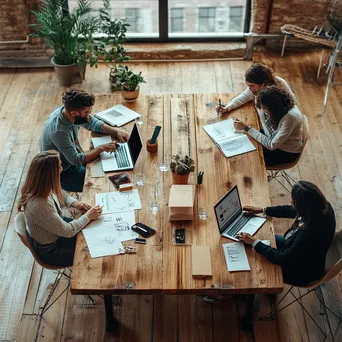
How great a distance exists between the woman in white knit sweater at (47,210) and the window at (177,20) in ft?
11.7

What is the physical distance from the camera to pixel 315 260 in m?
2.95

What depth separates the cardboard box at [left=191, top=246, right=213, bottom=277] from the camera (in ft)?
9.25

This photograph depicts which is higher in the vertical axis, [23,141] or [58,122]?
[58,122]

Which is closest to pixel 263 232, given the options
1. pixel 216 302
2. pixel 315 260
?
pixel 315 260

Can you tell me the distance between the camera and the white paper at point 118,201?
10.5ft

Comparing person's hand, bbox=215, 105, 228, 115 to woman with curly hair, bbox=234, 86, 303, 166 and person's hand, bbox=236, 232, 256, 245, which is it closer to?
woman with curly hair, bbox=234, 86, 303, 166

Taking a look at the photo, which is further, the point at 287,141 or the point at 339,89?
the point at 339,89

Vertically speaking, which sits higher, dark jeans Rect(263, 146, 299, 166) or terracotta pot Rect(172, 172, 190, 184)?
terracotta pot Rect(172, 172, 190, 184)

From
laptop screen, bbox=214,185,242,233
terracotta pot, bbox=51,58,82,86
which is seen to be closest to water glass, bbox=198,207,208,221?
laptop screen, bbox=214,185,242,233

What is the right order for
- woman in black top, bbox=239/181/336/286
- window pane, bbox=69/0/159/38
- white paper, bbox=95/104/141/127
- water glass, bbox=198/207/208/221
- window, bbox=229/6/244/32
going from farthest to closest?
window, bbox=229/6/244/32 → window pane, bbox=69/0/159/38 → white paper, bbox=95/104/141/127 → water glass, bbox=198/207/208/221 → woman in black top, bbox=239/181/336/286

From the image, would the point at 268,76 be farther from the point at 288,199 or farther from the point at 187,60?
the point at 187,60

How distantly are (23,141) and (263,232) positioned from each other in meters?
2.82

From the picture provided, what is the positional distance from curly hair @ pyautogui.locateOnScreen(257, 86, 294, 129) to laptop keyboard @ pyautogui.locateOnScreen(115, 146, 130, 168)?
1.05 m

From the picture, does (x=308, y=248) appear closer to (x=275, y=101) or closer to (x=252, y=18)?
(x=275, y=101)
